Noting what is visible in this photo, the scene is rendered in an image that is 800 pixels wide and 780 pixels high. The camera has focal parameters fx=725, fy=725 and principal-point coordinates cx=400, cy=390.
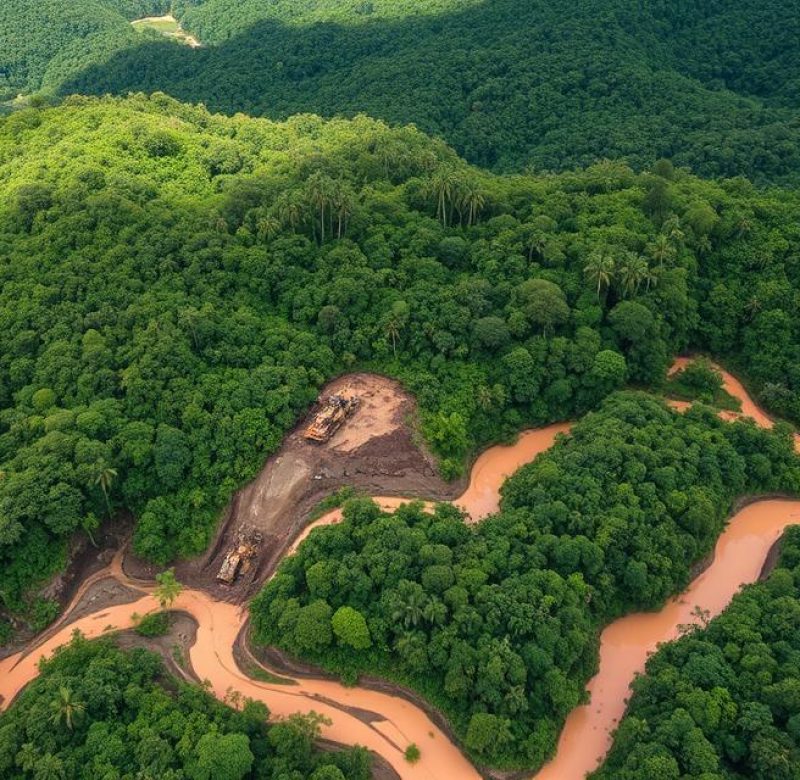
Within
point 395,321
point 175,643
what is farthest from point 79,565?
point 395,321

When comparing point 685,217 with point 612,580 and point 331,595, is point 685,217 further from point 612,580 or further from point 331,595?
point 331,595

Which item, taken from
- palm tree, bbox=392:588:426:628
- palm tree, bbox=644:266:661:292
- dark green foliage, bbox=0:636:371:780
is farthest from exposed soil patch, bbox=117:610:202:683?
palm tree, bbox=644:266:661:292

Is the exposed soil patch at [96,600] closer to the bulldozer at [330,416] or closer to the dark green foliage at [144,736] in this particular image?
the dark green foliage at [144,736]

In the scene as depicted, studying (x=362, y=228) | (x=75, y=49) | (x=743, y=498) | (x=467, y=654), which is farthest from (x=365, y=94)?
(x=467, y=654)

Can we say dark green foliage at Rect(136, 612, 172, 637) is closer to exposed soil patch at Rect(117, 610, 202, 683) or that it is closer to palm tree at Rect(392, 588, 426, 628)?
exposed soil patch at Rect(117, 610, 202, 683)

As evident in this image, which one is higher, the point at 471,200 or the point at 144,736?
→ the point at 471,200

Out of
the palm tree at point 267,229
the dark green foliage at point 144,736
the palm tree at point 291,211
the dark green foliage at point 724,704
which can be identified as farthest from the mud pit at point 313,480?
the dark green foliage at point 724,704

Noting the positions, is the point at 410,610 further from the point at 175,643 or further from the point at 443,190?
the point at 443,190
